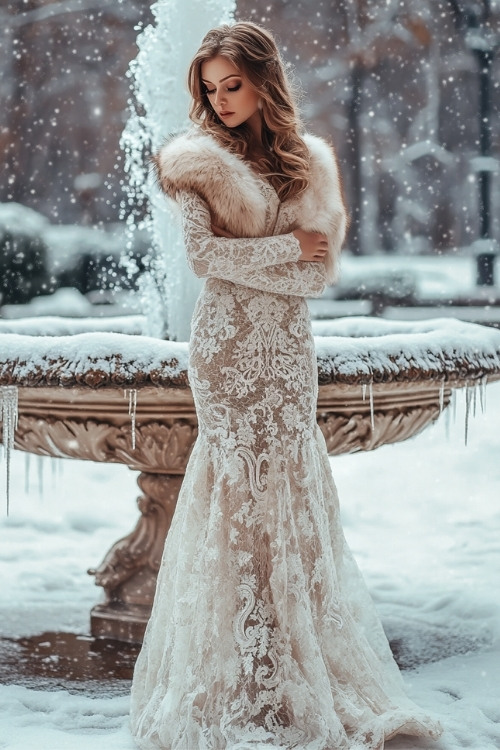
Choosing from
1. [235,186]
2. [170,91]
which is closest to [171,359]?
[235,186]

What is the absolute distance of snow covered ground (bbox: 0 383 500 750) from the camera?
2582 millimetres

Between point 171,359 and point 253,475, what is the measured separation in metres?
Answer: 0.48

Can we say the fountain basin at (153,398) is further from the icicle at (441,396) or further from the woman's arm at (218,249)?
the woman's arm at (218,249)

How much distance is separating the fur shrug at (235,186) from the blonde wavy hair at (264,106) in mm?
36

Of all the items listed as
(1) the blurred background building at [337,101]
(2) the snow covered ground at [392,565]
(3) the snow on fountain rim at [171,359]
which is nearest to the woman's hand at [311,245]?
(3) the snow on fountain rim at [171,359]

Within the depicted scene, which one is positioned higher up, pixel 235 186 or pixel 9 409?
pixel 235 186

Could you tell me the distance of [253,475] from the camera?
2.33 meters

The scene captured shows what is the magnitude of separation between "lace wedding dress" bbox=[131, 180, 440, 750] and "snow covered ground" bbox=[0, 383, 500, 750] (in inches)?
7.0

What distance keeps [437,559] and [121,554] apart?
192 cm

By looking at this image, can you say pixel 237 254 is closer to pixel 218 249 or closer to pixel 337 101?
pixel 218 249

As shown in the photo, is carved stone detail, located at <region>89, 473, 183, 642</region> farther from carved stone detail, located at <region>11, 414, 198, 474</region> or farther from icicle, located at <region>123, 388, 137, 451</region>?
icicle, located at <region>123, 388, 137, 451</region>

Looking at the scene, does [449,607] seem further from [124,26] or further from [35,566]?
[124,26]

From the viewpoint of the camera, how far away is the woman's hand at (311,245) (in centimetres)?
236

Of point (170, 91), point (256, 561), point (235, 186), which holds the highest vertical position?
point (170, 91)
